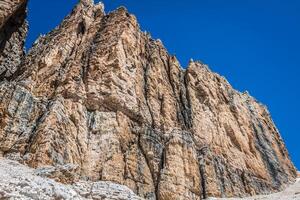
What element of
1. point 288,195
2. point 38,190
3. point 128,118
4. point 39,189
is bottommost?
point 38,190

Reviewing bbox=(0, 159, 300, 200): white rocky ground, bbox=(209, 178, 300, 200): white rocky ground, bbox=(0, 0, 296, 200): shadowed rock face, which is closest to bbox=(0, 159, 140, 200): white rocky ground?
bbox=(0, 159, 300, 200): white rocky ground

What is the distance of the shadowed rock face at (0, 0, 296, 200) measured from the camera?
159 ft

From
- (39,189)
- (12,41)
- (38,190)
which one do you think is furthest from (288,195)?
(12,41)

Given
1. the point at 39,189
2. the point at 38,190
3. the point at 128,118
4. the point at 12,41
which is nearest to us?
the point at 38,190

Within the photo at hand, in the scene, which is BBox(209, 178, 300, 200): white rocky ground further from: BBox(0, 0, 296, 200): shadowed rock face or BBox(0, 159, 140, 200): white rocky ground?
BBox(0, 159, 140, 200): white rocky ground

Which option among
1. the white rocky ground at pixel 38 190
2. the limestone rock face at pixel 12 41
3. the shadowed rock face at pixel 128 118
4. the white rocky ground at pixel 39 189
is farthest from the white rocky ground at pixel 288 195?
the limestone rock face at pixel 12 41

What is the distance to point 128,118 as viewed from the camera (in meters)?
56.5

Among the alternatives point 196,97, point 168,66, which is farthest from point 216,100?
point 168,66

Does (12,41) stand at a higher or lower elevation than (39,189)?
higher

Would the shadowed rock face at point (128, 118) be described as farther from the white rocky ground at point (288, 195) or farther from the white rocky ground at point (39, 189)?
the white rocky ground at point (39, 189)

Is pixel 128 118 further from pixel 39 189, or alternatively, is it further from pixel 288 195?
pixel 39 189

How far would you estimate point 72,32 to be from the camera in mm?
70688

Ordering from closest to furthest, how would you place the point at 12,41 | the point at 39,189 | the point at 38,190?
the point at 38,190 < the point at 39,189 < the point at 12,41

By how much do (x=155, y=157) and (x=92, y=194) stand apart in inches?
756
